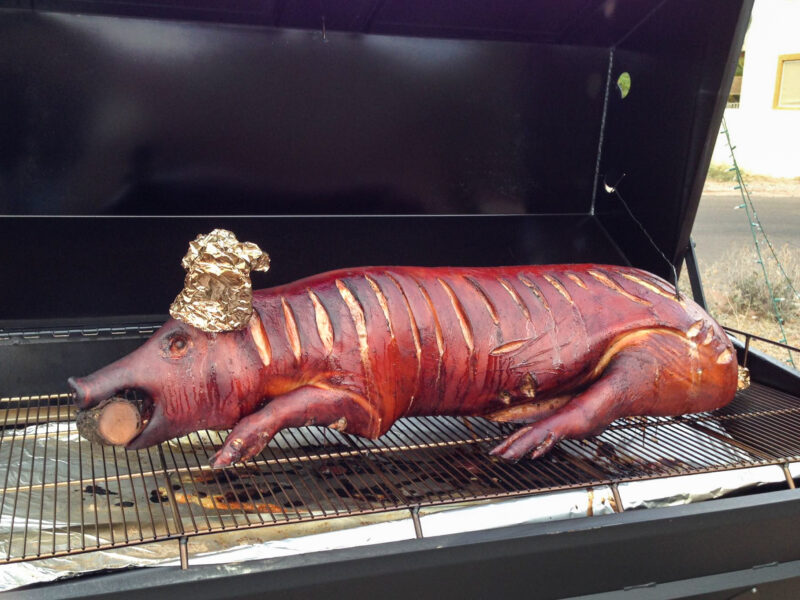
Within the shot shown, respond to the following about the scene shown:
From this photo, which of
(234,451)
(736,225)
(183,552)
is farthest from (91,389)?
(736,225)

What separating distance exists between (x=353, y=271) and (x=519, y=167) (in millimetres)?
1158

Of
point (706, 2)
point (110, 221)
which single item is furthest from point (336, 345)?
point (706, 2)

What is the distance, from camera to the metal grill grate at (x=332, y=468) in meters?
1.83

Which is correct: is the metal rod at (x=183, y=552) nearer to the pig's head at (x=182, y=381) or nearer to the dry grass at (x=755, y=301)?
the pig's head at (x=182, y=381)

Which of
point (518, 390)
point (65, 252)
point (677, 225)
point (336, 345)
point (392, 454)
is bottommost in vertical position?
point (392, 454)

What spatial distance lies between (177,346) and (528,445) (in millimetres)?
1014

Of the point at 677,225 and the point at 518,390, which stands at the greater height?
the point at 677,225

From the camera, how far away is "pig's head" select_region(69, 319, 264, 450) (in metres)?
1.79

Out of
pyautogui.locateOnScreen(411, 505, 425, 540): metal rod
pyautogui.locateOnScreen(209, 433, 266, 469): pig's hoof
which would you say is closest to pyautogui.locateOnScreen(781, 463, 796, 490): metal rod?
pyautogui.locateOnScreen(411, 505, 425, 540): metal rod

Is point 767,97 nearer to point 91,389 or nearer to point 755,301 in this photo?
point 755,301

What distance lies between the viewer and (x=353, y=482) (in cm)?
211

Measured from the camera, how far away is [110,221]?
253cm

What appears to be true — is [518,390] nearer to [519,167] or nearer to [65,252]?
[519,167]

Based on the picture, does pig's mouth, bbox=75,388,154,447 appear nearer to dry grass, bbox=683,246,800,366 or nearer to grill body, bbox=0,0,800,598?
grill body, bbox=0,0,800,598
